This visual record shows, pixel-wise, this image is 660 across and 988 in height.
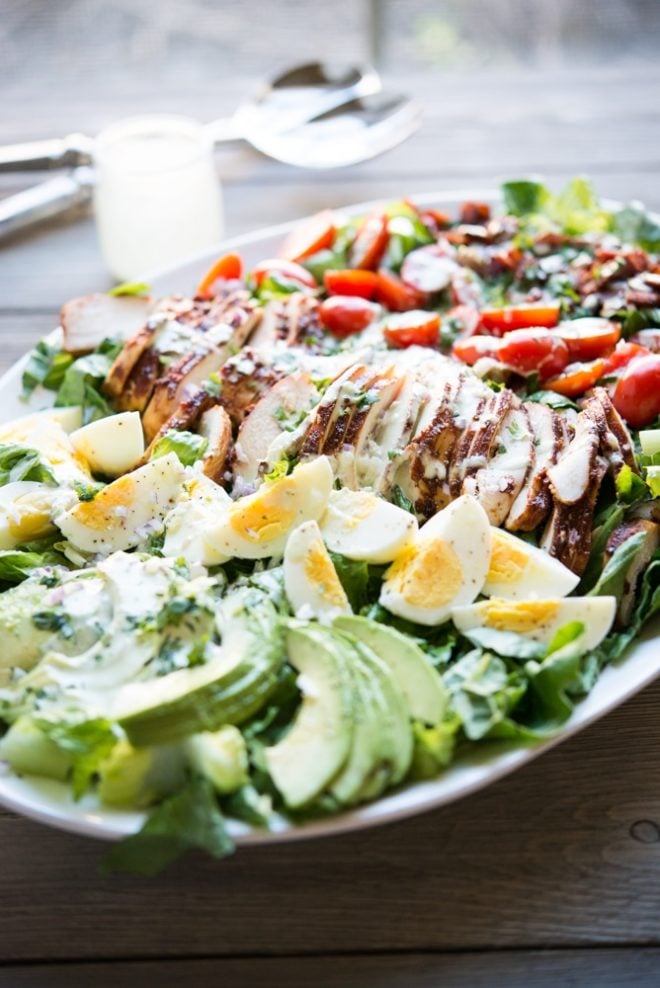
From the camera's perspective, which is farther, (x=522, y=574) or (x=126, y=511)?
(x=126, y=511)

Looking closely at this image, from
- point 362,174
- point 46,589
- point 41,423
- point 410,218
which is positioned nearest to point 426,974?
point 46,589

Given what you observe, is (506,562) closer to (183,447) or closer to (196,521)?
(196,521)

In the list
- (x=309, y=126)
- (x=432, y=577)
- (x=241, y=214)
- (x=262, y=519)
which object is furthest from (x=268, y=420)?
(x=309, y=126)

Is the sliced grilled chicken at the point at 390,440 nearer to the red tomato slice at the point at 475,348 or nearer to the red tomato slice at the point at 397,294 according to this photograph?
the red tomato slice at the point at 475,348

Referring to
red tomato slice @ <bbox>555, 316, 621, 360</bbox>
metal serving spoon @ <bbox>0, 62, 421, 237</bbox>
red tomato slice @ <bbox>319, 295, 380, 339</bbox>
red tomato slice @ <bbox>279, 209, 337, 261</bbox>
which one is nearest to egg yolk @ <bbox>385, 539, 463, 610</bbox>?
red tomato slice @ <bbox>555, 316, 621, 360</bbox>

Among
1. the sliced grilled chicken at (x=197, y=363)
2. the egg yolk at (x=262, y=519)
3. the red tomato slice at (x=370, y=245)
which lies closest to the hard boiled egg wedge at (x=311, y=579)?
the egg yolk at (x=262, y=519)

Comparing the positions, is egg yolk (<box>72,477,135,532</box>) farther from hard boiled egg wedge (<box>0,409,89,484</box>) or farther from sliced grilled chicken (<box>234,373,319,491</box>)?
sliced grilled chicken (<box>234,373,319,491</box>)

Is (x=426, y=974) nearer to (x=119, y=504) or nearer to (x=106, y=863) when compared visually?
(x=106, y=863)
